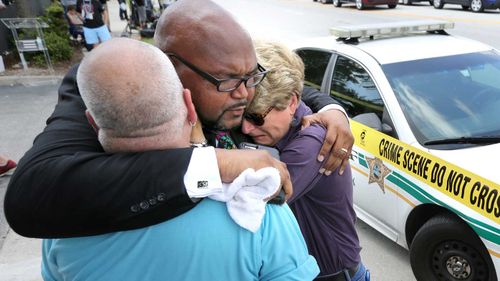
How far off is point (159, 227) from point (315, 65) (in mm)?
3489

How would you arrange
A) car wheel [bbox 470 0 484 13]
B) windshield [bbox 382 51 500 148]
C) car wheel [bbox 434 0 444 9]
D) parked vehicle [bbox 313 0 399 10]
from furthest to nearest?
parked vehicle [bbox 313 0 399 10] < car wheel [bbox 434 0 444 9] < car wheel [bbox 470 0 484 13] < windshield [bbox 382 51 500 148]

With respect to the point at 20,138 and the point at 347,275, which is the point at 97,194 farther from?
the point at 20,138

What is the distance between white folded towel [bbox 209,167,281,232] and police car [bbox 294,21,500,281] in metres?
1.97

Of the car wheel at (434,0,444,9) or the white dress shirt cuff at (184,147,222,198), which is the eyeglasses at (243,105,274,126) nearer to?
the white dress shirt cuff at (184,147,222,198)

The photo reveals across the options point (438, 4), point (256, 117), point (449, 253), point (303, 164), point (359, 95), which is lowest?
point (438, 4)

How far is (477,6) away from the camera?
57.1ft

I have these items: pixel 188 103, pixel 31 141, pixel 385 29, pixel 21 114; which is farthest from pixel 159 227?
pixel 21 114

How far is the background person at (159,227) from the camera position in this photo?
895 millimetres

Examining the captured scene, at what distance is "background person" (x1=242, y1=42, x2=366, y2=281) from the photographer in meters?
1.47

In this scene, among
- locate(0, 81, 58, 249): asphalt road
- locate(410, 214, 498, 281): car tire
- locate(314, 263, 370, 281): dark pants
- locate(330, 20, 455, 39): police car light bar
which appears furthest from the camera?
locate(0, 81, 58, 249): asphalt road

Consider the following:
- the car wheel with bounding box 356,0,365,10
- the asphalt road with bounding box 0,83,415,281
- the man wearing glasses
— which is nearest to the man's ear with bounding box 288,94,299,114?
the man wearing glasses

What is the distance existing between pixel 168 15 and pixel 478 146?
2.42 metres

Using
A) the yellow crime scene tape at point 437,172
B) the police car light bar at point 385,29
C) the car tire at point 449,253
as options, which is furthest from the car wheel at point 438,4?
the car tire at point 449,253

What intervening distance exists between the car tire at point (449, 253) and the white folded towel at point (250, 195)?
2.13m
